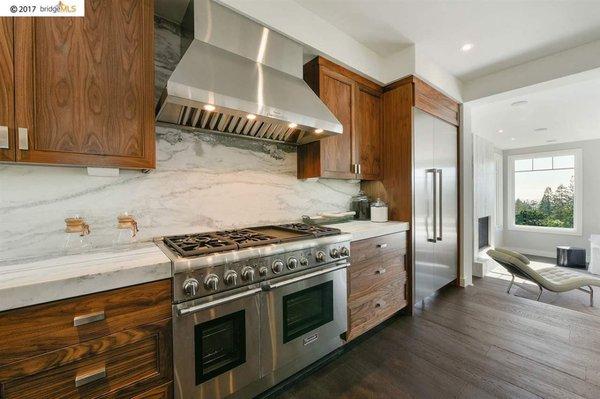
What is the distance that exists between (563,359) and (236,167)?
2957 millimetres

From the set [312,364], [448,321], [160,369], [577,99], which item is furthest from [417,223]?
[577,99]

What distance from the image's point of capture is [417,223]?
8.83 feet

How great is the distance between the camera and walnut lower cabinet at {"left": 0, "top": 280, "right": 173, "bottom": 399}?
0.91 m

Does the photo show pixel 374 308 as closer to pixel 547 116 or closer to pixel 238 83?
pixel 238 83

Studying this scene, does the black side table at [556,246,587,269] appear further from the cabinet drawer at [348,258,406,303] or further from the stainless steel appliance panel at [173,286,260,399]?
the stainless steel appliance panel at [173,286,260,399]

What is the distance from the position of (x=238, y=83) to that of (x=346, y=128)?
4.16 feet

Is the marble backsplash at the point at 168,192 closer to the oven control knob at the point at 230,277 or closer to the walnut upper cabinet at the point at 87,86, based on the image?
the walnut upper cabinet at the point at 87,86

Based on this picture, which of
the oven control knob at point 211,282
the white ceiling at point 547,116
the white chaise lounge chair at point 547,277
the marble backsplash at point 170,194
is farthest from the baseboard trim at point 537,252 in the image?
the oven control knob at point 211,282

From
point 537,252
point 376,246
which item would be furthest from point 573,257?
point 376,246

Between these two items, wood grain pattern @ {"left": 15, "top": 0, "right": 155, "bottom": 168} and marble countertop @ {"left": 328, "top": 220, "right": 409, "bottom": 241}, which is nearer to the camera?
wood grain pattern @ {"left": 15, "top": 0, "right": 155, "bottom": 168}

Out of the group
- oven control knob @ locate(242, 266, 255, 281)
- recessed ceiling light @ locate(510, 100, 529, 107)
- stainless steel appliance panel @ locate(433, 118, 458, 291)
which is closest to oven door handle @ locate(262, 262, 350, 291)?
oven control knob @ locate(242, 266, 255, 281)

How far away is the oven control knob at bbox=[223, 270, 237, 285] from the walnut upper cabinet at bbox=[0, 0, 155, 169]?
0.77 metres

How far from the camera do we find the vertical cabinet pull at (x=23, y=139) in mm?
1109

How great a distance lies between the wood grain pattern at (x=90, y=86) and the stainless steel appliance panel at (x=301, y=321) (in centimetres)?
114
